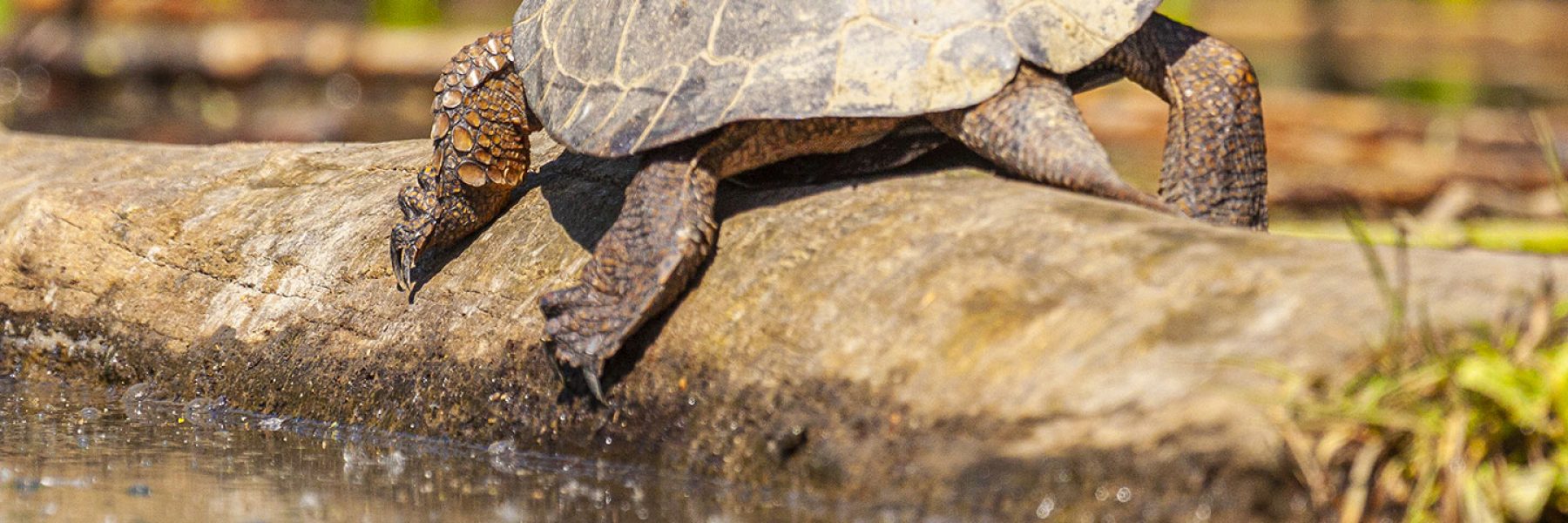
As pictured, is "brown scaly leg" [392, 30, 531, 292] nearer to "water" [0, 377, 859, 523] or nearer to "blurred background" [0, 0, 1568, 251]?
"water" [0, 377, 859, 523]

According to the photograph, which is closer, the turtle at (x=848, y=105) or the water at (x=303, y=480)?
the water at (x=303, y=480)

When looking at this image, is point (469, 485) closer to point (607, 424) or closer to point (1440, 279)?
point (607, 424)

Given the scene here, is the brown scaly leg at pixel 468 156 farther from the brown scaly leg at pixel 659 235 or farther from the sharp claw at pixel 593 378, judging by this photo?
the sharp claw at pixel 593 378

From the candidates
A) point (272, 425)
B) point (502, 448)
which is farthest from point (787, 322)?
point (272, 425)

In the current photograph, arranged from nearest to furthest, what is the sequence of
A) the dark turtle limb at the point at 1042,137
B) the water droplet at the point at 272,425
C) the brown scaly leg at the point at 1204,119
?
the dark turtle limb at the point at 1042,137
the brown scaly leg at the point at 1204,119
the water droplet at the point at 272,425

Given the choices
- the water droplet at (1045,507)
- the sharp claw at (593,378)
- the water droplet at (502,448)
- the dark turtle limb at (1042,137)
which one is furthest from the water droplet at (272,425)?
the water droplet at (1045,507)

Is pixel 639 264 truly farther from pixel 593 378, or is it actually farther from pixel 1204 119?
pixel 1204 119
